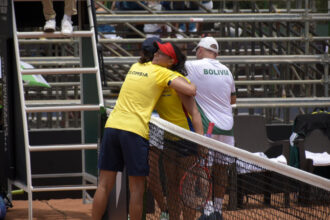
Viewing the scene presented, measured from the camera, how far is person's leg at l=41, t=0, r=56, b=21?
746 cm

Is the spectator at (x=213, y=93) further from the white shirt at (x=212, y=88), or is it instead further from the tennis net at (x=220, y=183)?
the tennis net at (x=220, y=183)

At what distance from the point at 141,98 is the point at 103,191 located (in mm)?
820

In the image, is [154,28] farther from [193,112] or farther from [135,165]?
[135,165]

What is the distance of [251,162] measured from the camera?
415 centimetres

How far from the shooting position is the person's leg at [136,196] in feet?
18.3

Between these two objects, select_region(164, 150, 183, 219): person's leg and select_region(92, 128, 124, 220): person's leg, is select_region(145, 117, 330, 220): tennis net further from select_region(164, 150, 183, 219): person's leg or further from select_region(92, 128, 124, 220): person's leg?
select_region(92, 128, 124, 220): person's leg

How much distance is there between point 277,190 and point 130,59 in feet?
19.7

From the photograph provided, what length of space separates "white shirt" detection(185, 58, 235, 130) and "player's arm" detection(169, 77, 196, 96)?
3.48ft

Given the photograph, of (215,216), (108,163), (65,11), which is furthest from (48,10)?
(215,216)

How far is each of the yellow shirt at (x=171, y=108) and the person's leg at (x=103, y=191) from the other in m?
0.64

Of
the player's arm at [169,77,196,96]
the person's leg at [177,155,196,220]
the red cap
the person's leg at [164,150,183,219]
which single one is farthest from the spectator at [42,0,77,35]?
the person's leg at [177,155,196,220]

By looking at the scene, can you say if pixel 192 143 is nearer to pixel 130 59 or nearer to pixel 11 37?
pixel 11 37

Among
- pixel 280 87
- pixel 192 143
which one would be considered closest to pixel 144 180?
pixel 192 143

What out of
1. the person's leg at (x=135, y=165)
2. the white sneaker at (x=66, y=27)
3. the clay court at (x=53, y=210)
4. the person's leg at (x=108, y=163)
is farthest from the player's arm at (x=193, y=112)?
the clay court at (x=53, y=210)
